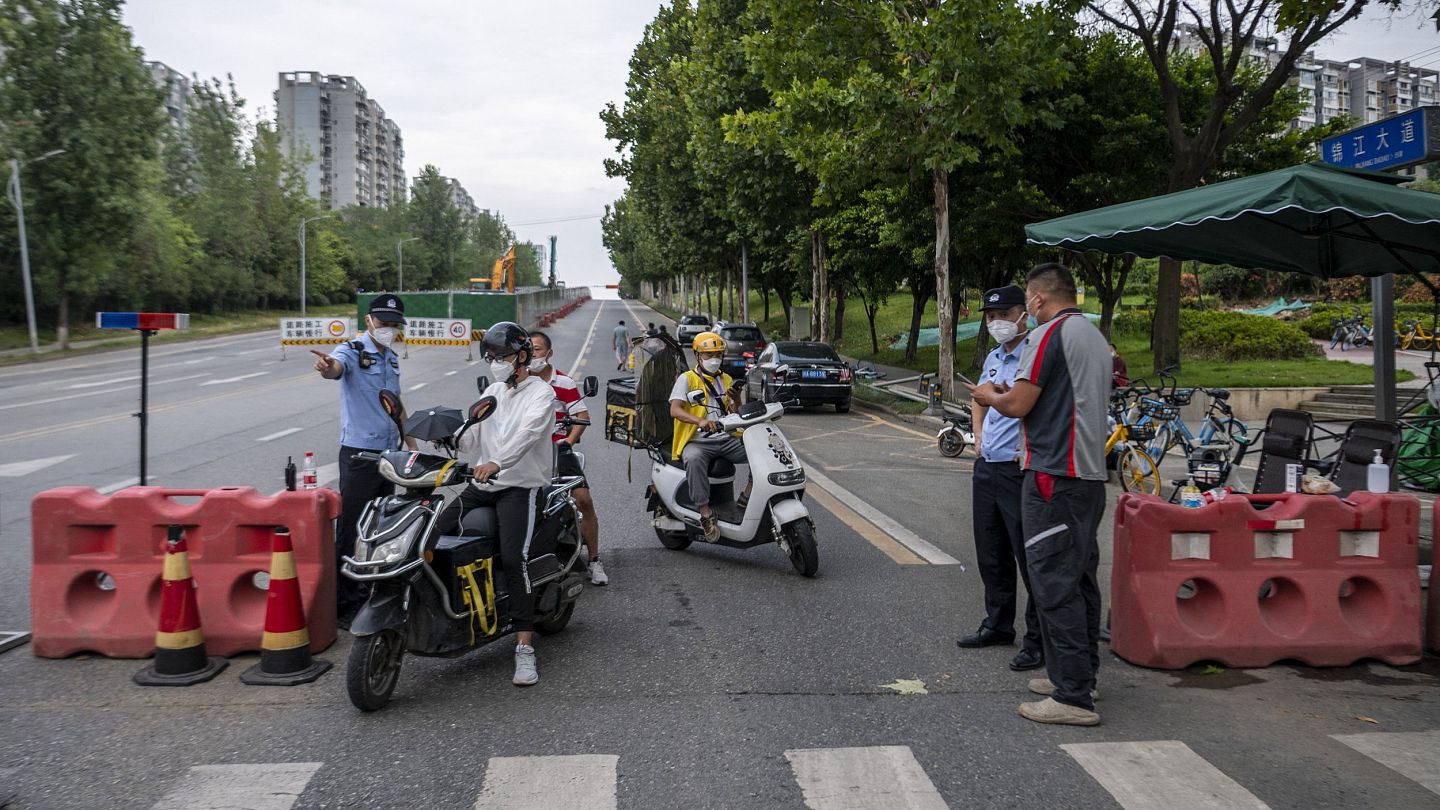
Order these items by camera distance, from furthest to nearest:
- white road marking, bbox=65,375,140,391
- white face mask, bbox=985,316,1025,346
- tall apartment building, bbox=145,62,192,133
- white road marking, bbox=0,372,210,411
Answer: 1. tall apartment building, bbox=145,62,192,133
2. white road marking, bbox=65,375,140,391
3. white road marking, bbox=0,372,210,411
4. white face mask, bbox=985,316,1025,346

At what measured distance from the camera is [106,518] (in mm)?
5734

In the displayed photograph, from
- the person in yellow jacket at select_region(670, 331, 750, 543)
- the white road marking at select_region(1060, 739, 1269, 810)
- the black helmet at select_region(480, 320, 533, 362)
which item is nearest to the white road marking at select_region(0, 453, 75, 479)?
the person in yellow jacket at select_region(670, 331, 750, 543)

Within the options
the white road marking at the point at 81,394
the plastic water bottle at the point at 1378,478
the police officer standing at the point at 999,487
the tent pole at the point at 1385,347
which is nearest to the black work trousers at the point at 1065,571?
the police officer standing at the point at 999,487

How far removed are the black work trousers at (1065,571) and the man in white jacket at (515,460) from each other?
242cm

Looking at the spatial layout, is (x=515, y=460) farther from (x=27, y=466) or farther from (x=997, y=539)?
(x=27, y=466)

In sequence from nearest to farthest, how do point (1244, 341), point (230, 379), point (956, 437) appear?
point (956, 437), point (1244, 341), point (230, 379)

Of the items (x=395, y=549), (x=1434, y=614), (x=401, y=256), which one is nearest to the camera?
(x=395, y=549)

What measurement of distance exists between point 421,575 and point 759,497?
296 centimetres

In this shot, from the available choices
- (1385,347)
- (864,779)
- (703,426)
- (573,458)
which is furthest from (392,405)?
(1385,347)

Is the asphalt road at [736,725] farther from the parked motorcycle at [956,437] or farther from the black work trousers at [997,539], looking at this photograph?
the parked motorcycle at [956,437]

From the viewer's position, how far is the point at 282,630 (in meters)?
5.25

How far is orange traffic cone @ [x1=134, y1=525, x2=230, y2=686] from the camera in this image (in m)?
5.23

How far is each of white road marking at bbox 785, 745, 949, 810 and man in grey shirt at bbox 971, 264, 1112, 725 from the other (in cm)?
85

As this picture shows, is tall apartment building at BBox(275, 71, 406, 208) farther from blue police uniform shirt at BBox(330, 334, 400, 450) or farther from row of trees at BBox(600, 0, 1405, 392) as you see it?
blue police uniform shirt at BBox(330, 334, 400, 450)
